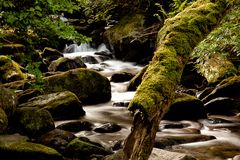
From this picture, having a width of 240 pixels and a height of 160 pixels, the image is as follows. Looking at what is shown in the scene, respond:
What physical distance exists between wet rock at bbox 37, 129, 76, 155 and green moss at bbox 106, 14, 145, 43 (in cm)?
1302

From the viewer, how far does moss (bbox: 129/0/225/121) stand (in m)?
3.18

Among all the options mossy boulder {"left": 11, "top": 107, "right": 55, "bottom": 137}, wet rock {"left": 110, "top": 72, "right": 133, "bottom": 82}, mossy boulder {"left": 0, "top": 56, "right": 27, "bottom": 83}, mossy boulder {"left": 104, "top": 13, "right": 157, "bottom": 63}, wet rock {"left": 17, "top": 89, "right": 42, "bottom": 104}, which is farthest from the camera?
mossy boulder {"left": 104, "top": 13, "right": 157, "bottom": 63}

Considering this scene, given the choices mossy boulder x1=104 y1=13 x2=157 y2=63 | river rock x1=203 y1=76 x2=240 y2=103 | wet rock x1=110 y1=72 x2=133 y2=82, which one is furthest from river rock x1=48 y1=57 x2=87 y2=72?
river rock x1=203 y1=76 x2=240 y2=103

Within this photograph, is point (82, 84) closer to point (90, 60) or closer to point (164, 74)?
point (164, 74)

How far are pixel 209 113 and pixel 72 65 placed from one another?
8.23m

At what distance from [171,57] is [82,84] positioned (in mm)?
8995

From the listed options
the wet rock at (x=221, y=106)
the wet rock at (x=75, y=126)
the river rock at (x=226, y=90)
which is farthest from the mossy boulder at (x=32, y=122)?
the river rock at (x=226, y=90)

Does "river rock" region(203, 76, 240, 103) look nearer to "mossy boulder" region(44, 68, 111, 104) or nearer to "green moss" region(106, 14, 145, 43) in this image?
"mossy boulder" region(44, 68, 111, 104)

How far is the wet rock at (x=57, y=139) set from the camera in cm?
738

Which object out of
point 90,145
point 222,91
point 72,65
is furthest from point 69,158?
point 72,65

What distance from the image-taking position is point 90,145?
23.7 feet

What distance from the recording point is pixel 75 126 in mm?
9297

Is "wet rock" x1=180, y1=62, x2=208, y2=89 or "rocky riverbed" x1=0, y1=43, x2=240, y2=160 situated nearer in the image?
"rocky riverbed" x1=0, y1=43, x2=240, y2=160

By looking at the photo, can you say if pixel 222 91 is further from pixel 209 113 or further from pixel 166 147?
pixel 166 147
